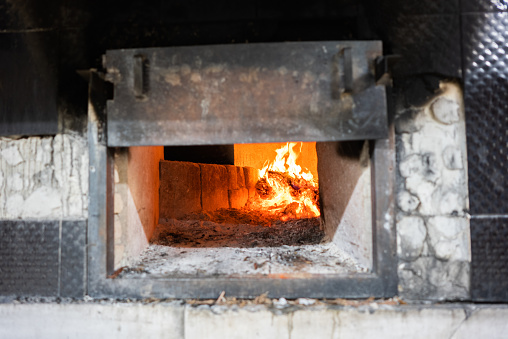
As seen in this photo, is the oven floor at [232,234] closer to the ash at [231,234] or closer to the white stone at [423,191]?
the ash at [231,234]

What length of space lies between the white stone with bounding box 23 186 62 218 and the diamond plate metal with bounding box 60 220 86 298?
0.17 m

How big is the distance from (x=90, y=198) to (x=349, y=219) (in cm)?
188

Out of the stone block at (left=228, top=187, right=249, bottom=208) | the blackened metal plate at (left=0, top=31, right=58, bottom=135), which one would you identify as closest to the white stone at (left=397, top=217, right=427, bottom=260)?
the blackened metal plate at (left=0, top=31, right=58, bottom=135)

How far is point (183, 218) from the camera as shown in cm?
404

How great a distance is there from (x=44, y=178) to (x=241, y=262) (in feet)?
4.92

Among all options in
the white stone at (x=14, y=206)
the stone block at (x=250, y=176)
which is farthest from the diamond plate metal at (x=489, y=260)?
the stone block at (x=250, y=176)

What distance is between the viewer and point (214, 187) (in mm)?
5672

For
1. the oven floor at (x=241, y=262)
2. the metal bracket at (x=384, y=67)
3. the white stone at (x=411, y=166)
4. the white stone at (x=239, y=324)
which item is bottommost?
the white stone at (x=239, y=324)

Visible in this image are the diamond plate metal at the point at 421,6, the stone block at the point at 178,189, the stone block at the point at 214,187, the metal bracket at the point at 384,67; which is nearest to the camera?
the metal bracket at the point at 384,67

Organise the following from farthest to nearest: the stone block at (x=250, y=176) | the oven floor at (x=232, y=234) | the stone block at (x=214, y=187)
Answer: the stone block at (x=250, y=176) → the stone block at (x=214, y=187) → the oven floor at (x=232, y=234)

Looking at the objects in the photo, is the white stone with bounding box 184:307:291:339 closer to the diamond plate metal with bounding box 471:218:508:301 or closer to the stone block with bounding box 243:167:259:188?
the diamond plate metal with bounding box 471:218:508:301

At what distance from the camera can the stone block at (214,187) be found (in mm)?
5207

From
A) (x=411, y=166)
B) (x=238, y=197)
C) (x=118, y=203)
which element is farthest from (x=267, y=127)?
(x=238, y=197)

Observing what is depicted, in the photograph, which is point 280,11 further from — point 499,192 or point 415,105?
point 499,192
